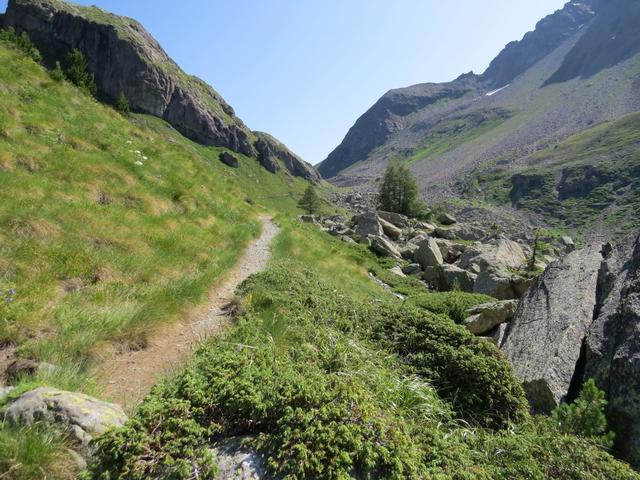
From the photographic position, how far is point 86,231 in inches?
359

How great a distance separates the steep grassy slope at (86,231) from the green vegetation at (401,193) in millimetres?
53046

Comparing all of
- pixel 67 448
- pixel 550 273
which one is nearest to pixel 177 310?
pixel 67 448

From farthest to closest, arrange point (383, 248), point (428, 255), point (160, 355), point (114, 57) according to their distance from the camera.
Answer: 1. point (114, 57)
2. point (383, 248)
3. point (428, 255)
4. point (160, 355)

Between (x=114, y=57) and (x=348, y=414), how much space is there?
8039 inches

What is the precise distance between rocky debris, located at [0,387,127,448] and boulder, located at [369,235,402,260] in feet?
89.8

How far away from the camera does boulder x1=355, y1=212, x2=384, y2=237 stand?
36.6 metres

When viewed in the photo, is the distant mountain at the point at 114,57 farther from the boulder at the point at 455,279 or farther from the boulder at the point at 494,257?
the boulder at the point at 455,279

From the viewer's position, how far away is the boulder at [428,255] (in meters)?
28.1

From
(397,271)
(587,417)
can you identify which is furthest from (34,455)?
(397,271)

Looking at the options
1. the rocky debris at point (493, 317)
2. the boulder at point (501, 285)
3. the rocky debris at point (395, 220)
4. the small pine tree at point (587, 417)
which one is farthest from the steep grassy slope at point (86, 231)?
the rocky debris at point (395, 220)

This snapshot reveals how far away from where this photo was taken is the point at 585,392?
599 cm

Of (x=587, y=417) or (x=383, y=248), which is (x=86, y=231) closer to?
(x=587, y=417)

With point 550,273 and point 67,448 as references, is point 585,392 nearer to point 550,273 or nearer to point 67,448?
point 67,448

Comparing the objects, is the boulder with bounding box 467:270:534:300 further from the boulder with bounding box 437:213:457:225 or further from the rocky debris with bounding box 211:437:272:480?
the boulder with bounding box 437:213:457:225
